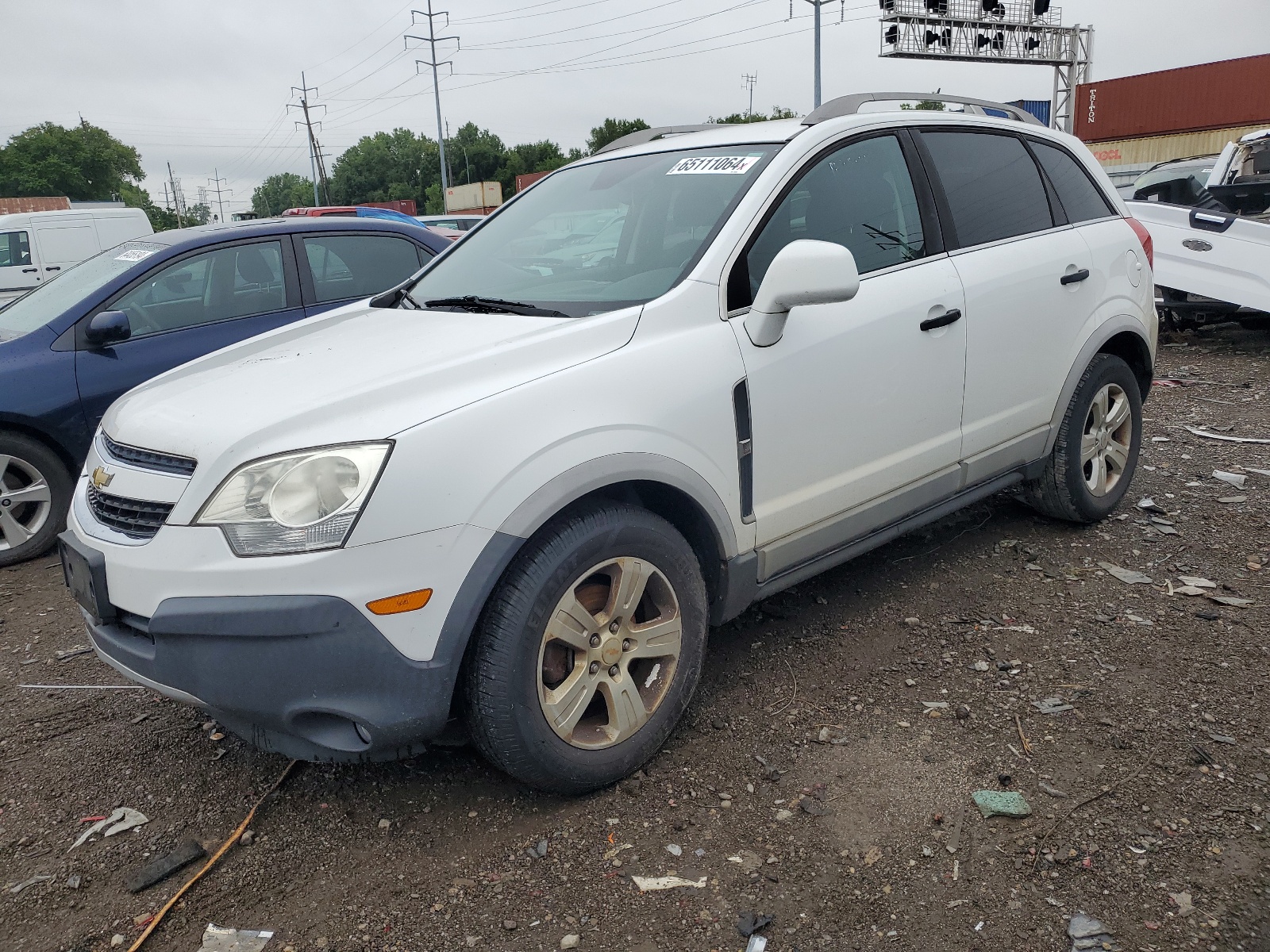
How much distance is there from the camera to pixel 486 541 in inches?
91.2

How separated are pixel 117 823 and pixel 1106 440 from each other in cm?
423

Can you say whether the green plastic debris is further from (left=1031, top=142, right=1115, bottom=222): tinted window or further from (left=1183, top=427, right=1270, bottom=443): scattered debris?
(left=1183, top=427, right=1270, bottom=443): scattered debris

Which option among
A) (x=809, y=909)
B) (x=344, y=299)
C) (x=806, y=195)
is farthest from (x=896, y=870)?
(x=344, y=299)

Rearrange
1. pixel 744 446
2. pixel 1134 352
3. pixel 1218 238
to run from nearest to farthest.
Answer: pixel 744 446 → pixel 1134 352 → pixel 1218 238

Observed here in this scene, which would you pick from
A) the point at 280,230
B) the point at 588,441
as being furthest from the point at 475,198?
the point at 588,441

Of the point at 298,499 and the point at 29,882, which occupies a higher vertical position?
the point at 298,499

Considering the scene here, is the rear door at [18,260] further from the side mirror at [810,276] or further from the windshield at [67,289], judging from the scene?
the side mirror at [810,276]

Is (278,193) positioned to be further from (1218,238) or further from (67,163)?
(1218,238)

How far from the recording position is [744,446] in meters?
2.87

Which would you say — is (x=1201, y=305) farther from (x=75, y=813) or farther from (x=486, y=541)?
(x=75, y=813)

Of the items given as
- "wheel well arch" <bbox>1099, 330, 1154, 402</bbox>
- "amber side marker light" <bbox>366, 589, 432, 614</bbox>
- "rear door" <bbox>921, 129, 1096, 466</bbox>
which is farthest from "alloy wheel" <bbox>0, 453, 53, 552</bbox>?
"wheel well arch" <bbox>1099, 330, 1154, 402</bbox>

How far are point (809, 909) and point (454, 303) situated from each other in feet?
7.05

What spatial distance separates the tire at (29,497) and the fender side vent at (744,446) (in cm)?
396

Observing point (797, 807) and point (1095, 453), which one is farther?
point (1095, 453)
